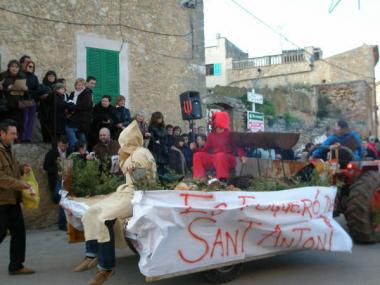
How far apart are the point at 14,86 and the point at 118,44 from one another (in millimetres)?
4539

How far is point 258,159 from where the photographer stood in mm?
6551

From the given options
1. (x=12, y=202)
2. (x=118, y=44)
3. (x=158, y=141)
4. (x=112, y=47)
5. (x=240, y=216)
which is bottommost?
(x=240, y=216)

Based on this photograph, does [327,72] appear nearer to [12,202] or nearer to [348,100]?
[348,100]

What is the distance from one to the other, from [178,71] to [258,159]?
7.64 meters

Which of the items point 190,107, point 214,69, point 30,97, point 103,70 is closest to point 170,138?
point 190,107

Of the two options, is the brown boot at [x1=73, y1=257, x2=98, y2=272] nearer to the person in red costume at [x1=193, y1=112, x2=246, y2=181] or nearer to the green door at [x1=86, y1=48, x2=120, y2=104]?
the person in red costume at [x1=193, y1=112, x2=246, y2=181]

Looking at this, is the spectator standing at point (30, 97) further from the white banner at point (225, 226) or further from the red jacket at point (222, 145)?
the white banner at point (225, 226)

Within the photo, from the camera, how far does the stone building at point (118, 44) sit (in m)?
10.3

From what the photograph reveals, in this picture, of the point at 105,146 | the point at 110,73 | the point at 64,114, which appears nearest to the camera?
the point at 105,146

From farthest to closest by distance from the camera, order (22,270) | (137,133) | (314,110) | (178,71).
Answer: (314,110), (178,71), (22,270), (137,133)

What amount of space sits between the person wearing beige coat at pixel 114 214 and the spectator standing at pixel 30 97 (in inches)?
146

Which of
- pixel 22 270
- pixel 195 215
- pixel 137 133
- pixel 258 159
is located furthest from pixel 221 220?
pixel 22 270

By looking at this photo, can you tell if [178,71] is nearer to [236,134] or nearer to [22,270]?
[236,134]

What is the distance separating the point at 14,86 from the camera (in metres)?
7.92
